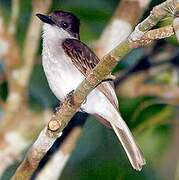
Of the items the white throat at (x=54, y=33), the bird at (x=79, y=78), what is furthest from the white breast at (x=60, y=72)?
the white throat at (x=54, y=33)

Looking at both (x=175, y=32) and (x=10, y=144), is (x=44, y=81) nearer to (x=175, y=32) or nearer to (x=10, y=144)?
(x=10, y=144)

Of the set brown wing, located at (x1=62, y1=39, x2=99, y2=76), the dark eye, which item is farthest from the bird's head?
brown wing, located at (x1=62, y1=39, x2=99, y2=76)

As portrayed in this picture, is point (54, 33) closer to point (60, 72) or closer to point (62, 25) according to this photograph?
point (62, 25)

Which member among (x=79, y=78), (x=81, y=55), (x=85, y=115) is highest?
(x=81, y=55)

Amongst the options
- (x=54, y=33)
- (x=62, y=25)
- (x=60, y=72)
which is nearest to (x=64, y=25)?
(x=62, y=25)

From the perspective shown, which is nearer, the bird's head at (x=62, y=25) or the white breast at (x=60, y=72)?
the white breast at (x=60, y=72)

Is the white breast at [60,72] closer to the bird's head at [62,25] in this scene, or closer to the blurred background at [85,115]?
the bird's head at [62,25]
